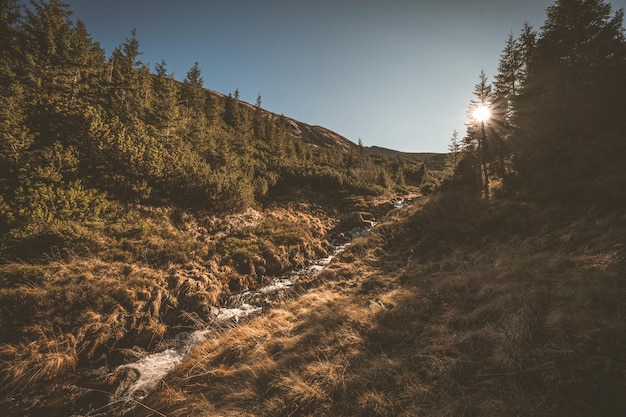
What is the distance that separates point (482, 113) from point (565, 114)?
25.1 feet

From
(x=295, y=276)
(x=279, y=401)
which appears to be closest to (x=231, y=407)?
(x=279, y=401)

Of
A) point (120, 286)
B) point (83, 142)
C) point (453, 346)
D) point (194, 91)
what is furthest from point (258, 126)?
point (453, 346)

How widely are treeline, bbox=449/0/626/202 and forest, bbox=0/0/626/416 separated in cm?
14

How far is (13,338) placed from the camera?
22.4 ft

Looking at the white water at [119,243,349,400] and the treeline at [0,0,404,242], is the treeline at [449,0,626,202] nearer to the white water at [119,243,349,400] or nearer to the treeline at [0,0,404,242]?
the white water at [119,243,349,400]

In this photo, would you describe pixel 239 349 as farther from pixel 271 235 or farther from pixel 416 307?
pixel 271 235

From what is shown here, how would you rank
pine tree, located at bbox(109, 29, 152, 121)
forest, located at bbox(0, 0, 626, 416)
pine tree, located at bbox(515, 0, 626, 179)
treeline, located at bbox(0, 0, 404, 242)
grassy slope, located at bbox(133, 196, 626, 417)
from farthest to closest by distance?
pine tree, located at bbox(109, 29, 152, 121), pine tree, located at bbox(515, 0, 626, 179), treeline, located at bbox(0, 0, 404, 242), forest, located at bbox(0, 0, 626, 416), grassy slope, located at bbox(133, 196, 626, 417)

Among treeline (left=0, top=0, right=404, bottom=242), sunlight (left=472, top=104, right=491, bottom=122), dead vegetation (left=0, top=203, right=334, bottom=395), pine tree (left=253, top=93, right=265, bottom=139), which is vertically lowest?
dead vegetation (left=0, top=203, right=334, bottom=395)

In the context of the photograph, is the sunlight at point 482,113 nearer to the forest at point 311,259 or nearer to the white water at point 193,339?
the forest at point 311,259

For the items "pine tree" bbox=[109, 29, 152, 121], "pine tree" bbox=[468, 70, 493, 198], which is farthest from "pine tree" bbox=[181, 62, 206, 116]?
"pine tree" bbox=[468, 70, 493, 198]

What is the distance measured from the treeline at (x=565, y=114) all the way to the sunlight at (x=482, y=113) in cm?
85

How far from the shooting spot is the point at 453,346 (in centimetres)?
438

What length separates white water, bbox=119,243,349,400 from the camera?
20.3 feet

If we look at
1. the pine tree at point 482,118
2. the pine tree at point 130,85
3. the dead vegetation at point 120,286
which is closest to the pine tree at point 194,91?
the pine tree at point 130,85
